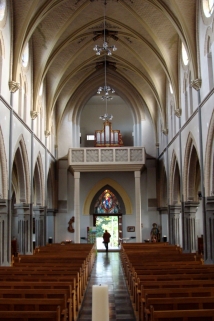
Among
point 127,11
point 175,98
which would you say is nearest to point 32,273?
point 175,98

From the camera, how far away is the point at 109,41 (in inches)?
922

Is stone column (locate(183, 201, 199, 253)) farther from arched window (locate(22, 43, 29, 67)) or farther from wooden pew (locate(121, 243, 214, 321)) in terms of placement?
arched window (locate(22, 43, 29, 67))

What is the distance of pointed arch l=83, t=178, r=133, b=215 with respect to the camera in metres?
29.7

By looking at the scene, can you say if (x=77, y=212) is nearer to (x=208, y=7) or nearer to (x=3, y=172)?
(x=3, y=172)

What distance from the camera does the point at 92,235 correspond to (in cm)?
2727

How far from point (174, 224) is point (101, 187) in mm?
8479

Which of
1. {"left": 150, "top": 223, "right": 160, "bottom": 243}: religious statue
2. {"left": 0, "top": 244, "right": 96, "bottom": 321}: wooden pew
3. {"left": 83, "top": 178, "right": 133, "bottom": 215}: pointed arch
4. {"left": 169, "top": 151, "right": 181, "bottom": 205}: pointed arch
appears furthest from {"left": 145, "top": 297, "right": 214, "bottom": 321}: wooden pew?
{"left": 83, "top": 178, "right": 133, "bottom": 215}: pointed arch

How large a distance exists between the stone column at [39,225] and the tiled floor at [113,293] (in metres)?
4.41

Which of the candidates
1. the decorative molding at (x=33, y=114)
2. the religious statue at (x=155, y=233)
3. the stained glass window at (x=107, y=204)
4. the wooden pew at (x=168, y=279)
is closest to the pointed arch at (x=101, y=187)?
the stained glass window at (x=107, y=204)

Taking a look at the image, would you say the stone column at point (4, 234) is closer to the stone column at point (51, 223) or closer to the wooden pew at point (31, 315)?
the wooden pew at point (31, 315)

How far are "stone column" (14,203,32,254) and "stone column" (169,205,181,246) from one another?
28.4ft

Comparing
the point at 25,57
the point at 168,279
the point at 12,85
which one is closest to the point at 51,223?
the point at 25,57

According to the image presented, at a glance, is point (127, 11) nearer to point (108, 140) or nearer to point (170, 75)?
point (170, 75)

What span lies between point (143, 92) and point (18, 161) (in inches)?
490
